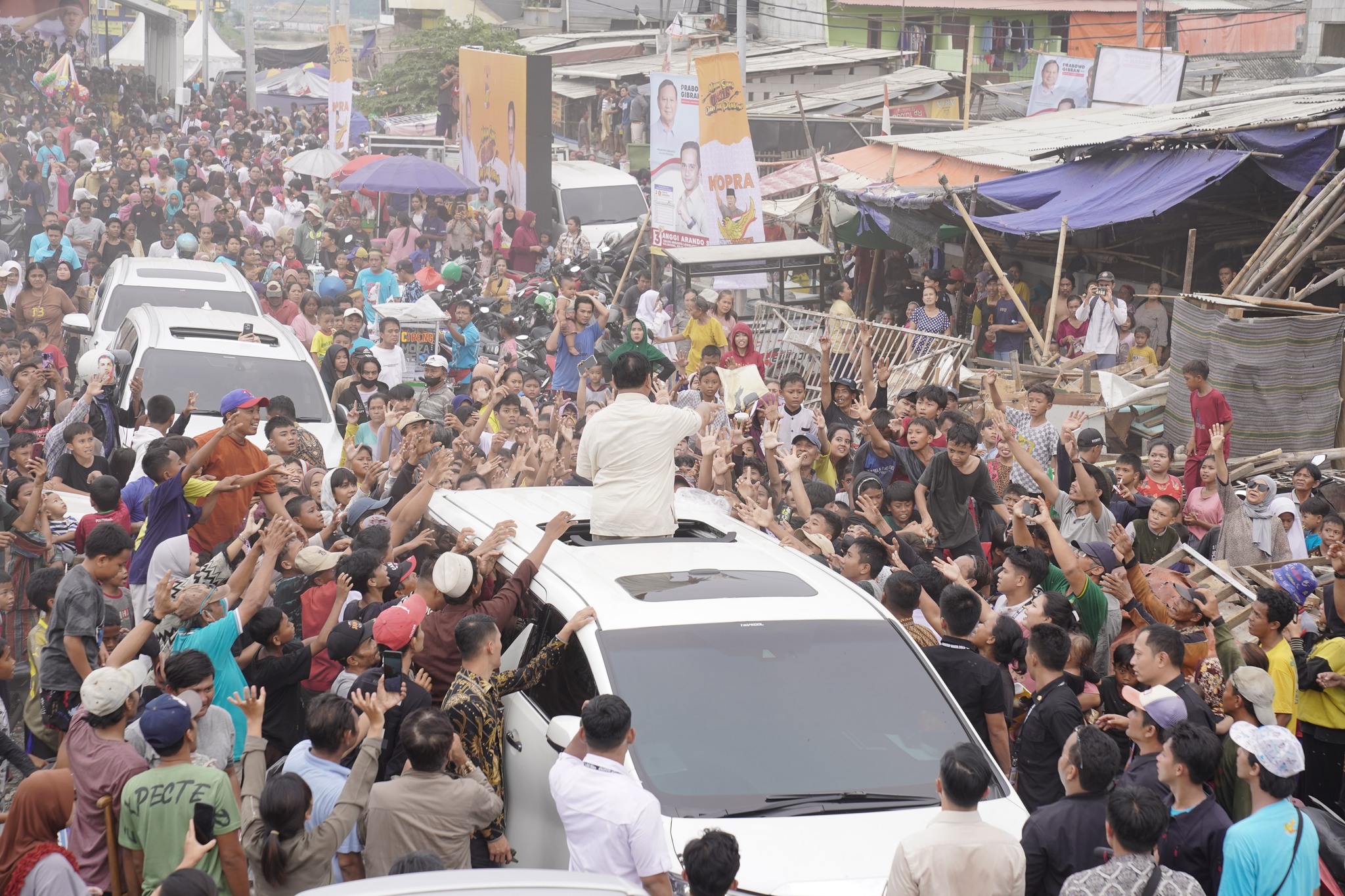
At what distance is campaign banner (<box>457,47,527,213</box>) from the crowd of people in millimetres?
11794

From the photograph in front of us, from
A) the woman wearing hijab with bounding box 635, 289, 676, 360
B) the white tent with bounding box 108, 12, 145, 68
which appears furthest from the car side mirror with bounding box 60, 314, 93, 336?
the white tent with bounding box 108, 12, 145, 68

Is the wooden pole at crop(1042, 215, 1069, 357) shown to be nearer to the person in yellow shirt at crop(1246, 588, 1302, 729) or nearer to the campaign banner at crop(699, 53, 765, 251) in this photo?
the campaign banner at crop(699, 53, 765, 251)

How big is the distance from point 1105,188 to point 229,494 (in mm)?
11564

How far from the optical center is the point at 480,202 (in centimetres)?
2572

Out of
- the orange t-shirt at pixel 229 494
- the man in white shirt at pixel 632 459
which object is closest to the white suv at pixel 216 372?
the orange t-shirt at pixel 229 494

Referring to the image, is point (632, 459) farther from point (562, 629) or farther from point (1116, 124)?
point (1116, 124)

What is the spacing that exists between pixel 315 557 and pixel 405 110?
3969cm

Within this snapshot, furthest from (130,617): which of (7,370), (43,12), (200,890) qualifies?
(43,12)

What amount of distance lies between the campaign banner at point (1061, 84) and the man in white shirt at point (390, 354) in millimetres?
17799

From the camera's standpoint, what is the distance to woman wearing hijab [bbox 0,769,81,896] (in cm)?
411

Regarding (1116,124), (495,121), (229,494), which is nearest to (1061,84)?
(1116,124)

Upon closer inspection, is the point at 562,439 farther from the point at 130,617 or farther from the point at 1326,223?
the point at 1326,223

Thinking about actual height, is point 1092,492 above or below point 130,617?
above

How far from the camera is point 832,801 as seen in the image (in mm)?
4602
